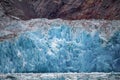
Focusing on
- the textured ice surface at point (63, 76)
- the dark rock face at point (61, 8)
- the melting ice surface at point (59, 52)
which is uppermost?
the dark rock face at point (61, 8)

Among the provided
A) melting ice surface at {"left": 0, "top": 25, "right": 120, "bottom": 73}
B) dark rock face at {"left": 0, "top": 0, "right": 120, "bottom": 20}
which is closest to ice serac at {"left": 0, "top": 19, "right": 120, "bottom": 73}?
melting ice surface at {"left": 0, "top": 25, "right": 120, "bottom": 73}

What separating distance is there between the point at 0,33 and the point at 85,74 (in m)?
1.74

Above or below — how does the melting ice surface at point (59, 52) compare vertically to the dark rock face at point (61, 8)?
below

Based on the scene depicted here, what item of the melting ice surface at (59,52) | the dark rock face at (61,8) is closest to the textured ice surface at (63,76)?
the melting ice surface at (59,52)

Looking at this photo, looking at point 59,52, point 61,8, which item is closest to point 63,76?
point 59,52

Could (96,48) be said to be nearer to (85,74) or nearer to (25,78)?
(85,74)

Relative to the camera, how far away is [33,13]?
238 inches

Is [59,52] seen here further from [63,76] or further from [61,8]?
[61,8]

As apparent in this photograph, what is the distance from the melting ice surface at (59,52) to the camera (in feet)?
19.9

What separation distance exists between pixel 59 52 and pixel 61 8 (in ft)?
2.66

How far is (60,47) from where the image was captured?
6070 millimetres

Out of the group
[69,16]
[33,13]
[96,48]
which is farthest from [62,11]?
[96,48]

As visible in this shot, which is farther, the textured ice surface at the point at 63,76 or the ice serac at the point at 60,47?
the ice serac at the point at 60,47

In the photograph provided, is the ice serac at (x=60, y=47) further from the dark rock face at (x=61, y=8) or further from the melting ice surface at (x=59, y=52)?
the dark rock face at (x=61, y=8)
